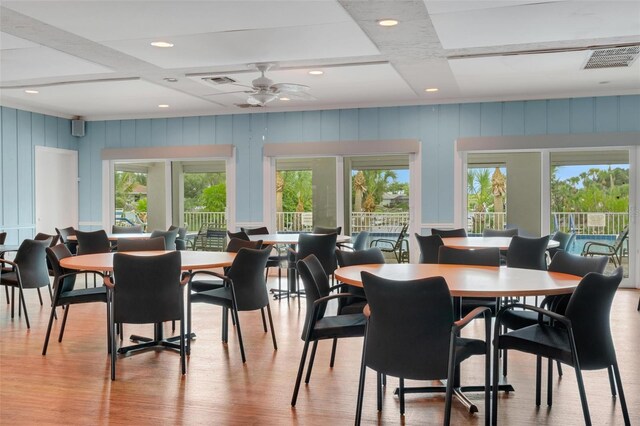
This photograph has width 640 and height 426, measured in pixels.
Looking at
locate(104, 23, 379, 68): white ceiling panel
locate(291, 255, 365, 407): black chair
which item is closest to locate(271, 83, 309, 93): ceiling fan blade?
locate(104, 23, 379, 68): white ceiling panel

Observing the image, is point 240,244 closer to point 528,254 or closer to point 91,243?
point 91,243

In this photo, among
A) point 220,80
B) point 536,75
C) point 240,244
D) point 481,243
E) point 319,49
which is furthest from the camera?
point 220,80

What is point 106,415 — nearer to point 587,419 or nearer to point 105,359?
point 105,359

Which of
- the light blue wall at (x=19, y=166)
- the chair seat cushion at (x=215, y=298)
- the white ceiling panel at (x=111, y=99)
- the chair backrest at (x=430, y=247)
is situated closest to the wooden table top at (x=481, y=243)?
the chair backrest at (x=430, y=247)

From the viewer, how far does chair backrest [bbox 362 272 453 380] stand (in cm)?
258

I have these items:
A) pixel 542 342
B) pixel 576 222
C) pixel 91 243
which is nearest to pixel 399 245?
pixel 576 222

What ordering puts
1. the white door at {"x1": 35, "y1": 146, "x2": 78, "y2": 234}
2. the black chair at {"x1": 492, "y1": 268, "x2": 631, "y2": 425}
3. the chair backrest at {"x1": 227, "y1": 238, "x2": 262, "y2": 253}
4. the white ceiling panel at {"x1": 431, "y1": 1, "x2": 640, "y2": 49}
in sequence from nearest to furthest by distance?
the black chair at {"x1": 492, "y1": 268, "x2": 631, "y2": 425} < the white ceiling panel at {"x1": 431, "y1": 1, "x2": 640, "y2": 49} < the chair backrest at {"x1": 227, "y1": 238, "x2": 262, "y2": 253} < the white door at {"x1": 35, "y1": 146, "x2": 78, "y2": 234}

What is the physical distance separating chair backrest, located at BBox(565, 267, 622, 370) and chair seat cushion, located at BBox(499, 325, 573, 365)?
0.08m

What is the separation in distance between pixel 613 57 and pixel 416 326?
4.70 meters

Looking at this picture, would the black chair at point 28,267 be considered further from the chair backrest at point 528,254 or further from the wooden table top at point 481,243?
the chair backrest at point 528,254

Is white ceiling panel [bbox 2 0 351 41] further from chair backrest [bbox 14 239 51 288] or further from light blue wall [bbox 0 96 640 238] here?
light blue wall [bbox 0 96 640 238]

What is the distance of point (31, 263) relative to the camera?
220 inches

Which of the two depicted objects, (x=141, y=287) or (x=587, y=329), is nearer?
(x=587, y=329)

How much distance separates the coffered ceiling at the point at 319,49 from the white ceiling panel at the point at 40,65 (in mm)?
12
